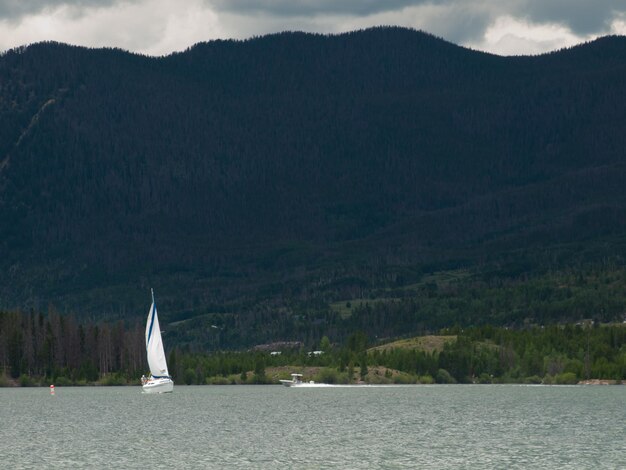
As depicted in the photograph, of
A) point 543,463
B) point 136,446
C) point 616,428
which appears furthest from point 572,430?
point 136,446

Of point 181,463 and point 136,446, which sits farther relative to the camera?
point 136,446

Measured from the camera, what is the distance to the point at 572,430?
185m

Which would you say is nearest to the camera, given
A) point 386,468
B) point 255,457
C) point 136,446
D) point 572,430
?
point 386,468

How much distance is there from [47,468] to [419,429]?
61.8m

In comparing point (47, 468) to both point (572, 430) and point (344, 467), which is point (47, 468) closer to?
point (344, 467)

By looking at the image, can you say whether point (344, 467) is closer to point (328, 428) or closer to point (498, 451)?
point (498, 451)

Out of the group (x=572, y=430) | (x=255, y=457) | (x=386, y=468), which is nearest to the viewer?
(x=386, y=468)

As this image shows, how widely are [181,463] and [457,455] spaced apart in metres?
29.3

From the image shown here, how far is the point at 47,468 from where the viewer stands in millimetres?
141500

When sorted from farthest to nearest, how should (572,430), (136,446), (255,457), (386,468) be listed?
(572,430), (136,446), (255,457), (386,468)

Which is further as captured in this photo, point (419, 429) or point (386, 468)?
point (419, 429)

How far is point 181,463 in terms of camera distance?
479ft

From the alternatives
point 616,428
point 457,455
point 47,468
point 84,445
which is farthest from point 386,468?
point 616,428

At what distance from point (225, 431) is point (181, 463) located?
4099 cm
